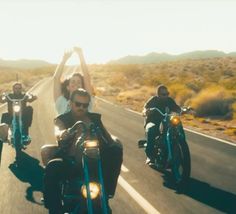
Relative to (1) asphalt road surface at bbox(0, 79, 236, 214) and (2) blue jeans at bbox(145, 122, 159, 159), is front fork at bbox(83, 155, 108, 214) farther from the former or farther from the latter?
(2) blue jeans at bbox(145, 122, 159, 159)

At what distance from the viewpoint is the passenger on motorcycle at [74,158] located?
570 cm

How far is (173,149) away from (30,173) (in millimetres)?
3036

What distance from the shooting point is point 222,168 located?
10.4 metres

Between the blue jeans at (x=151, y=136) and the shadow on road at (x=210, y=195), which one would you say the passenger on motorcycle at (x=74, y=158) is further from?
the blue jeans at (x=151, y=136)

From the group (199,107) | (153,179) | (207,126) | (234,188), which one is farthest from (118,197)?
(199,107)

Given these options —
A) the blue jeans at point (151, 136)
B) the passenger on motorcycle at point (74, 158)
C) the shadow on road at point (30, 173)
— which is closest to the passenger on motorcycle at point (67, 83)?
the passenger on motorcycle at point (74, 158)

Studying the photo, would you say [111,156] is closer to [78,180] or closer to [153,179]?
[78,180]

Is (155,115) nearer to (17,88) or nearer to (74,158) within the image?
(17,88)

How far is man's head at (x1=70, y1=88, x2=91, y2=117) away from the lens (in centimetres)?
621

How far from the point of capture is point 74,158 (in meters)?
5.80

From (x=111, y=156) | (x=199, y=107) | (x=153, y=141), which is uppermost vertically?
(x=111, y=156)

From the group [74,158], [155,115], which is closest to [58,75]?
[74,158]

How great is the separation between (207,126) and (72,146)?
13.6 metres

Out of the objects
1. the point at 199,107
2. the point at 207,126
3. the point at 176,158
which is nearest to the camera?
the point at 176,158
